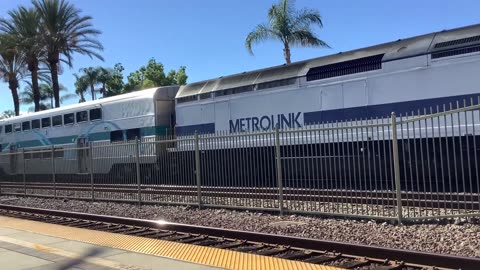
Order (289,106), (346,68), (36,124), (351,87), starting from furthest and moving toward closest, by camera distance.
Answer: (36,124) → (289,106) → (346,68) → (351,87)

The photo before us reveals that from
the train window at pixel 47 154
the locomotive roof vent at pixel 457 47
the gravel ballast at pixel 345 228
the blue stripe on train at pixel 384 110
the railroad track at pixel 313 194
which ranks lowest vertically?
the gravel ballast at pixel 345 228

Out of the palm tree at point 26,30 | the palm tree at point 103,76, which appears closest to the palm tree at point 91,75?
the palm tree at point 103,76

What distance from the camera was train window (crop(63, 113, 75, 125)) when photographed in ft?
80.9

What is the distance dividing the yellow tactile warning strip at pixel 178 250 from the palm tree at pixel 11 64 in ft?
103

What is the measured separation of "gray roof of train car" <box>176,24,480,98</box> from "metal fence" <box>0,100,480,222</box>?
5.24 feet

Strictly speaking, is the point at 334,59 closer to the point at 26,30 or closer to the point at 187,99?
the point at 187,99

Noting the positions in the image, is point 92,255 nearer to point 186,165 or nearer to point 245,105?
point 186,165

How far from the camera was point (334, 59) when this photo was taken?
14570mm

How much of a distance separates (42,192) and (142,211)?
28.2 feet

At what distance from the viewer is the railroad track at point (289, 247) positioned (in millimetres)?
6668

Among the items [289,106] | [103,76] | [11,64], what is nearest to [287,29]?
[289,106]

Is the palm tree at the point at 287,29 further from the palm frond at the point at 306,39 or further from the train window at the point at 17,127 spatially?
the train window at the point at 17,127

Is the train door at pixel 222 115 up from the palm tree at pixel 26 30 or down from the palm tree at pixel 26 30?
down

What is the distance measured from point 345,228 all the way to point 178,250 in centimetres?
308
